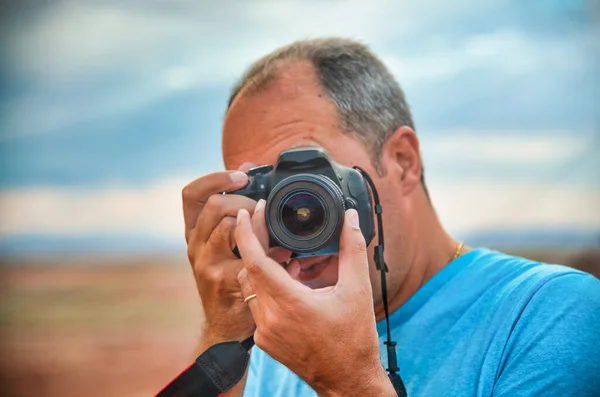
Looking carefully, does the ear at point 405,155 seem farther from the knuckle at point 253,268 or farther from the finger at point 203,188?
the knuckle at point 253,268

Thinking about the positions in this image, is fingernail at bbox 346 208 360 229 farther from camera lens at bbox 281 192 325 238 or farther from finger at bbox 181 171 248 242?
finger at bbox 181 171 248 242

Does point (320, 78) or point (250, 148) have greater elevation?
point (320, 78)

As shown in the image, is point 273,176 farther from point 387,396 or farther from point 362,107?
point 387,396

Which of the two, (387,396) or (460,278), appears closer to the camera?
(387,396)

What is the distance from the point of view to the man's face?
1122 mm

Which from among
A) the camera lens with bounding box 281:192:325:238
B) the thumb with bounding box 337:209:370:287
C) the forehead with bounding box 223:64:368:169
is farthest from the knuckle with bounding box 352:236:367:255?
the forehead with bounding box 223:64:368:169

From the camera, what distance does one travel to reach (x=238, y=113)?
1207 millimetres

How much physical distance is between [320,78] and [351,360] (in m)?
0.61

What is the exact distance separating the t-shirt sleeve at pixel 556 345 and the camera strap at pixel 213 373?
416 millimetres

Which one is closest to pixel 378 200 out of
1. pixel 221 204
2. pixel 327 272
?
pixel 327 272

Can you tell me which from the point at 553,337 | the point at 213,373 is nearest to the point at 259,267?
the point at 213,373

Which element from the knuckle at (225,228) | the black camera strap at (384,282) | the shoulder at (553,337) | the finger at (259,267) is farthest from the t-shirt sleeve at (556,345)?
the knuckle at (225,228)

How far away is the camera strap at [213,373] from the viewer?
40.6 inches

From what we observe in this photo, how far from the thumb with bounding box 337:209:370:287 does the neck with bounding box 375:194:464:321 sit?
1.13ft
